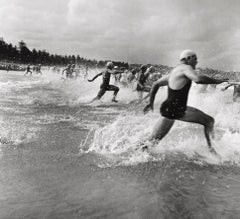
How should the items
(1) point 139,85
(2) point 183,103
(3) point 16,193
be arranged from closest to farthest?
(3) point 16,193 < (2) point 183,103 < (1) point 139,85

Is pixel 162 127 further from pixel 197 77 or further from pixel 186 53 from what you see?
pixel 186 53

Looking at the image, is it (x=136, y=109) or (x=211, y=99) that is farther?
(x=211, y=99)

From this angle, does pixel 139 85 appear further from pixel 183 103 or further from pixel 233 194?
pixel 233 194

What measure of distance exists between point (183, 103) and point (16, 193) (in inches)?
118

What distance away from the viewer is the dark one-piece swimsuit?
6.15 m

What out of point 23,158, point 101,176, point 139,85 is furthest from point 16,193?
point 139,85

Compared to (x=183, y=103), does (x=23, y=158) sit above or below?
below

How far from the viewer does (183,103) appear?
6184 millimetres

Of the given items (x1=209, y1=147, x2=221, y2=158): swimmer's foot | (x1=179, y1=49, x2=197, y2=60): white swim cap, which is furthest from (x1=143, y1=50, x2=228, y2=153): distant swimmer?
(x1=209, y1=147, x2=221, y2=158): swimmer's foot

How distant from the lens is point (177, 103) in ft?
20.2

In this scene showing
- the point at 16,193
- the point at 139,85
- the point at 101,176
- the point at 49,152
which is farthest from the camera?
the point at 139,85

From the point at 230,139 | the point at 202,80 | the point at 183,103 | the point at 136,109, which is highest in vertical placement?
the point at 202,80

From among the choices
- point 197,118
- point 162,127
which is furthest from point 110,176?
point 197,118

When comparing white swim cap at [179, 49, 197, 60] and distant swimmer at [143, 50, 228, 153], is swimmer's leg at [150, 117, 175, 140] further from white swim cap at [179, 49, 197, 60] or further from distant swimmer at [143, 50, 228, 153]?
white swim cap at [179, 49, 197, 60]
